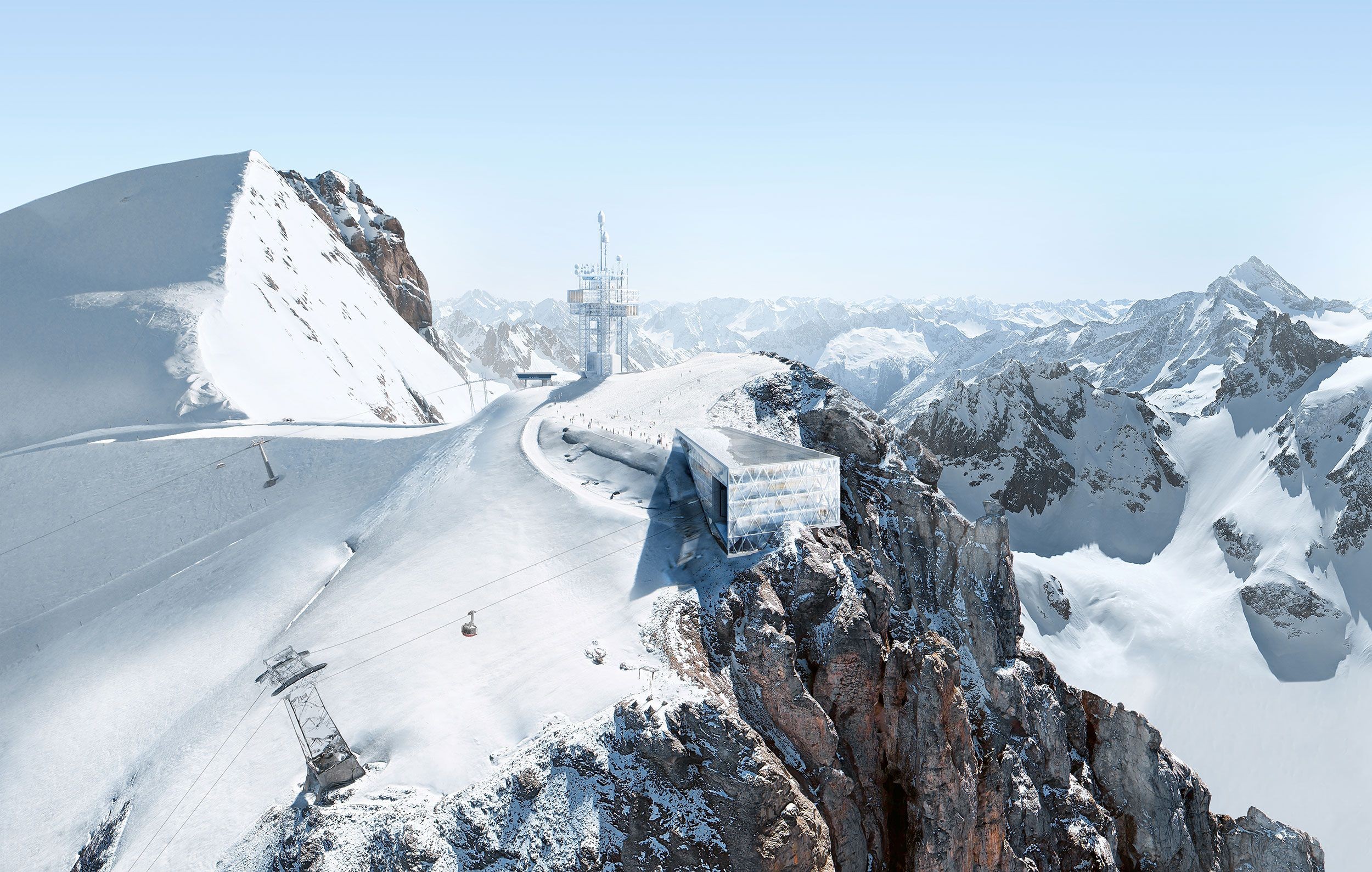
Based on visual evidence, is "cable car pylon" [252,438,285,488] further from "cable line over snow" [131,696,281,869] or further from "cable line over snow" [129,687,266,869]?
"cable line over snow" [131,696,281,869]

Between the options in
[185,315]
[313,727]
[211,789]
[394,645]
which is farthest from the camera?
[185,315]

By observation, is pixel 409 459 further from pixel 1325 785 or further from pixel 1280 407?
pixel 1280 407

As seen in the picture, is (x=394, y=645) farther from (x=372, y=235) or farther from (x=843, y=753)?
(x=372, y=235)

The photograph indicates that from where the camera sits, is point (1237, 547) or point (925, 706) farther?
point (1237, 547)

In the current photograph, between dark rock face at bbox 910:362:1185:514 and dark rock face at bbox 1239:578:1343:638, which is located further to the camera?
dark rock face at bbox 910:362:1185:514

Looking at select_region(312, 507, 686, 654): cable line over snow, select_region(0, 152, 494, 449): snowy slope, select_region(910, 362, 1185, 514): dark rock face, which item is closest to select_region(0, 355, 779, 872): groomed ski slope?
select_region(312, 507, 686, 654): cable line over snow

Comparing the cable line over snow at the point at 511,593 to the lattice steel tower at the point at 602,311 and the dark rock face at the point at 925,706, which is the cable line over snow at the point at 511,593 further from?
the lattice steel tower at the point at 602,311

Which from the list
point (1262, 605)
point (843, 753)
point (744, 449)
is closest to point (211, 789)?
point (843, 753)
